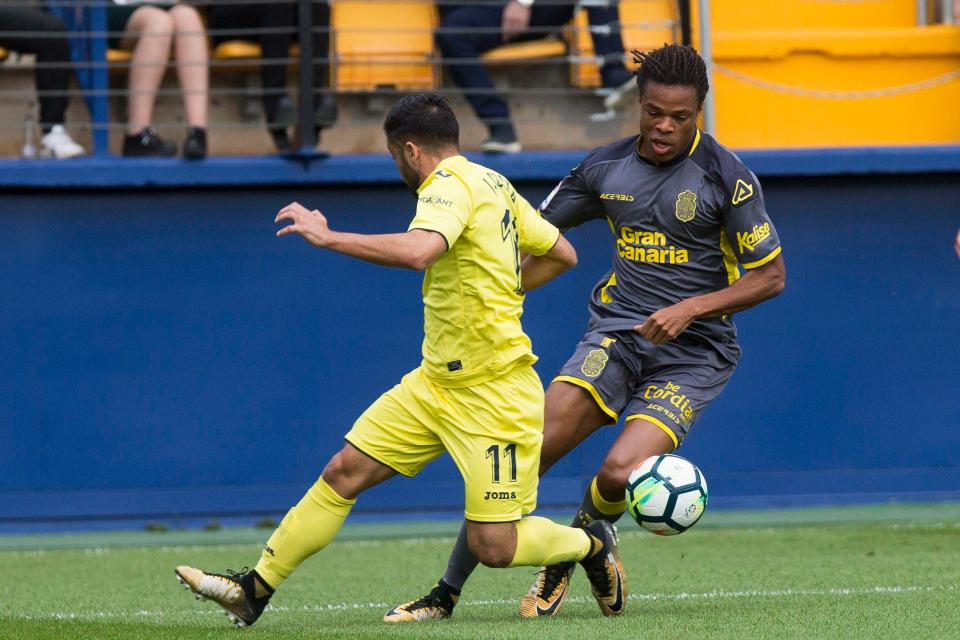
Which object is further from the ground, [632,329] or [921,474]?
[632,329]

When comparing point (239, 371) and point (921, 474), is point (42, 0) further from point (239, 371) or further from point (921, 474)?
point (921, 474)

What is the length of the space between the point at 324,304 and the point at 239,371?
0.71m

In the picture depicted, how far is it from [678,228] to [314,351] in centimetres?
446

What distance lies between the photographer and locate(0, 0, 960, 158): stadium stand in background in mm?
10219


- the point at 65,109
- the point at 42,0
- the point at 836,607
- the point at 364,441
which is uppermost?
the point at 42,0

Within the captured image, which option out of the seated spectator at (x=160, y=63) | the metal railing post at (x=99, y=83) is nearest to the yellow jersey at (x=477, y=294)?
the seated spectator at (x=160, y=63)

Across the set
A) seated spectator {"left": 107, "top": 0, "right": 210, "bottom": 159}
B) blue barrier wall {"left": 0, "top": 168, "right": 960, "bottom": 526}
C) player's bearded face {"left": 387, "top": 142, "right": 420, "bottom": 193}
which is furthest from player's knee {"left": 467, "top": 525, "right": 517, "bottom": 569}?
seated spectator {"left": 107, "top": 0, "right": 210, "bottom": 159}

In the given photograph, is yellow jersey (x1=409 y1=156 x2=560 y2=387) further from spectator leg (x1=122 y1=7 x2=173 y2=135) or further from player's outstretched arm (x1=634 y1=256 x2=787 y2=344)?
spectator leg (x1=122 y1=7 x2=173 y2=135)

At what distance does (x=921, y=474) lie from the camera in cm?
1038

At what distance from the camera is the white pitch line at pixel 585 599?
604cm

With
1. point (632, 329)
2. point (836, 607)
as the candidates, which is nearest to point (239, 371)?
point (632, 329)

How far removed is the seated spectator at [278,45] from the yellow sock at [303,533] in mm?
4853

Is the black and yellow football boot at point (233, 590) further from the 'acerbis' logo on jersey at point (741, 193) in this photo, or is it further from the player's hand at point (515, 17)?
the player's hand at point (515, 17)

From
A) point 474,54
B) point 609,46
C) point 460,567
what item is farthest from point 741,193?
point 474,54
